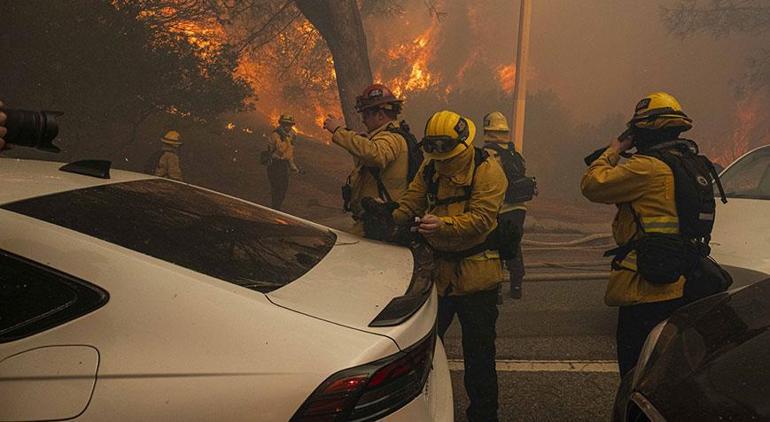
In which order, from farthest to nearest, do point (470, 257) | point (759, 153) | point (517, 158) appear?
point (517, 158) < point (759, 153) < point (470, 257)

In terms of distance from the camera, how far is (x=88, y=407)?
154 centimetres

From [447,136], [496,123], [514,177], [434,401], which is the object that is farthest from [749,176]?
[434,401]

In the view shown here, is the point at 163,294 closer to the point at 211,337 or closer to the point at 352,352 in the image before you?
the point at 211,337

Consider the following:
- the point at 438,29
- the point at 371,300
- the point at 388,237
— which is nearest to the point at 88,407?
the point at 371,300

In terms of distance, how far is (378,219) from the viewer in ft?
11.1

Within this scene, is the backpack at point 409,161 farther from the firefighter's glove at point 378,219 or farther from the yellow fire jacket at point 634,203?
the yellow fire jacket at point 634,203

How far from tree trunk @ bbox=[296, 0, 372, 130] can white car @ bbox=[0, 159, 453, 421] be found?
977cm

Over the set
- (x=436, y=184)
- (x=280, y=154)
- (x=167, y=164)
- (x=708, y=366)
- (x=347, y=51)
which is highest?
(x=347, y=51)

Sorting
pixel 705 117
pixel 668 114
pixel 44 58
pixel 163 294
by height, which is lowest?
pixel 705 117

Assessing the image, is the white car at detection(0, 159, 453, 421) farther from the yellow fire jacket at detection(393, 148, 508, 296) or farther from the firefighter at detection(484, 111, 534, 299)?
the firefighter at detection(484, 111, 534, 299)

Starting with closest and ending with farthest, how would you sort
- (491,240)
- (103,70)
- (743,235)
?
(491,240)
(743,235)
(103,70)

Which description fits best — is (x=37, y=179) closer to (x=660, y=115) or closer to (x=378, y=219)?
(x=378, y=219)

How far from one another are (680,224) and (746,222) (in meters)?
2.12

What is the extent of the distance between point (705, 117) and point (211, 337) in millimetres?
25334
